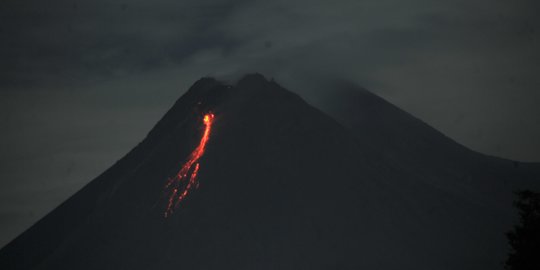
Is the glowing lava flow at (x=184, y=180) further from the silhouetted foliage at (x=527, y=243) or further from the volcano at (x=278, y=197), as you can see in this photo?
the silhouetted foliage at (x=527, y=243)

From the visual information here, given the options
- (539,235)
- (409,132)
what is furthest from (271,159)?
(539,235)

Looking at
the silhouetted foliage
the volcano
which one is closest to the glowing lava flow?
the volcano

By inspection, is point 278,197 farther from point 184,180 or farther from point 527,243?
point 527,243

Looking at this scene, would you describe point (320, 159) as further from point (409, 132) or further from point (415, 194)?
point (409, 132)

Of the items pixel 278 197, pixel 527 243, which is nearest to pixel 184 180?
pixel 278 197

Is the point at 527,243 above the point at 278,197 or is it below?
below

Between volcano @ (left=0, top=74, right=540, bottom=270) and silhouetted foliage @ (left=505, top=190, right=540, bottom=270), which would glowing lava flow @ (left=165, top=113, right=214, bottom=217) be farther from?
silhouetted foliage @ (left=505, top=190, right=540, bottom=270)
